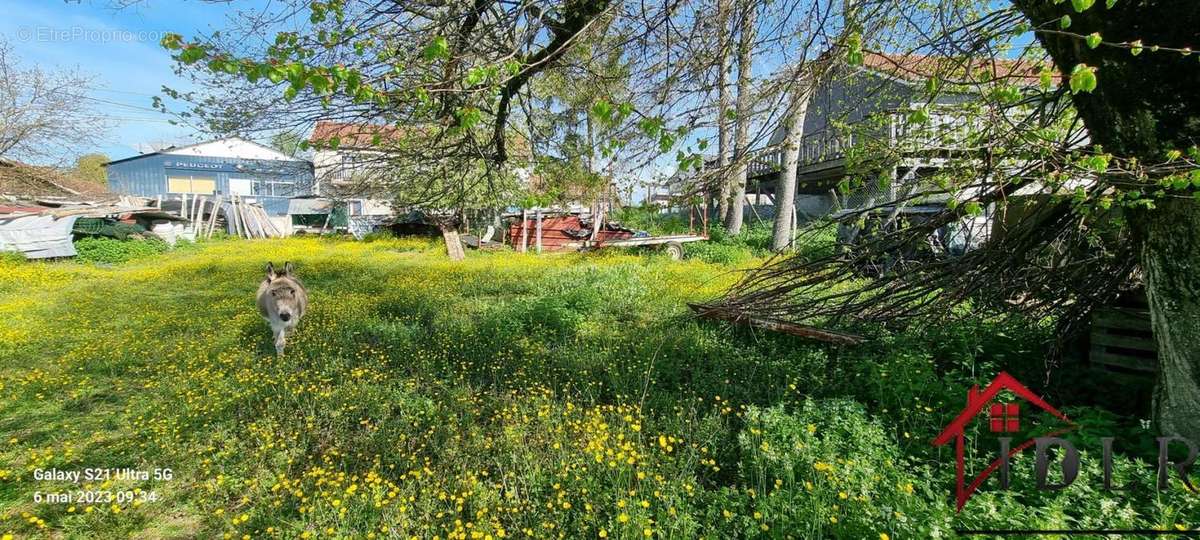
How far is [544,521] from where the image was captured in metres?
2.73

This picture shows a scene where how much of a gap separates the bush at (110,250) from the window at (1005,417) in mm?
20469

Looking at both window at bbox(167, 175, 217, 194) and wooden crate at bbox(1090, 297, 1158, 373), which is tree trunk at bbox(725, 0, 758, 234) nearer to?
wooden crate at bbox(1090, 297, 1158, 373)

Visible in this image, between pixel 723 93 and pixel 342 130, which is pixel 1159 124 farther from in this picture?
pixel 342 130

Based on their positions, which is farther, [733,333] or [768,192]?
[768,192]

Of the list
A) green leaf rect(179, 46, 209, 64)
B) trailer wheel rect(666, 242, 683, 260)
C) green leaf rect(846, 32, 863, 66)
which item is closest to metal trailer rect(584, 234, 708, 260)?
trailer wheel rect(666, 242, 683, 260)

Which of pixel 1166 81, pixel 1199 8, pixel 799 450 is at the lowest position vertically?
pixel 799 450

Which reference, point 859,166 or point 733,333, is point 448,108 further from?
point 733,333

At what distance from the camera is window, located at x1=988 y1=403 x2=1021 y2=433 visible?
10.3 ft

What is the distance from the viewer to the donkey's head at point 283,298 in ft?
19.4

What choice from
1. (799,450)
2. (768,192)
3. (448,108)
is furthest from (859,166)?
(768,192)

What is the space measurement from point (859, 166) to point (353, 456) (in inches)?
175

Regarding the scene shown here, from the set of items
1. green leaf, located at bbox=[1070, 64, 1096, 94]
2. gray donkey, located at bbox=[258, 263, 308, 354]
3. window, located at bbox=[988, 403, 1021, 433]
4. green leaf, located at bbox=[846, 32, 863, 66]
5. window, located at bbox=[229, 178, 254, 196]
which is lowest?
window, located at bbox=[988, 403, 1021, 433]

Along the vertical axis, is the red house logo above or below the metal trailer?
below

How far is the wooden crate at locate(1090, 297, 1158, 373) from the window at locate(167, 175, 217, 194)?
48.7m
